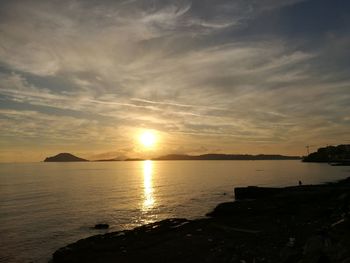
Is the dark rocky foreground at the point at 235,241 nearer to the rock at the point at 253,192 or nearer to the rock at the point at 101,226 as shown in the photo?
the rock at the point at 101,226

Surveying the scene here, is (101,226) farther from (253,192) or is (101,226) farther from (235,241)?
(253,192)

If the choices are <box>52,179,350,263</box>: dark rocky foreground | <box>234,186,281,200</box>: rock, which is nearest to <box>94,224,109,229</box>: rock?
<box>52,179,350,263</box>: dark rocky foreground

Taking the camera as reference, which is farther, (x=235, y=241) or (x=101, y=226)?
(x=101, y=226)

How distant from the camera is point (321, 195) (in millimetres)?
59156

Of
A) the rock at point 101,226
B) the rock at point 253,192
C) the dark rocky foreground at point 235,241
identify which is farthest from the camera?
the rock at point 253,192

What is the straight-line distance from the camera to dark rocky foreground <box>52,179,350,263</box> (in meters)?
20.6

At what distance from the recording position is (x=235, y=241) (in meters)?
29.5

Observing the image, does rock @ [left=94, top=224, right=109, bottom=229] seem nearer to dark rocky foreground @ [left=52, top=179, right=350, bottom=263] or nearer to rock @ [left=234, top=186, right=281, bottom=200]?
dark rocky foreground @ [left=52, top=179, right=350, bottom=263]

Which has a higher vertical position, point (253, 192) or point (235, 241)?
point (253, 192)

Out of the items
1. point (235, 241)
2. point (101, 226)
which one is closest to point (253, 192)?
point (101, 226)

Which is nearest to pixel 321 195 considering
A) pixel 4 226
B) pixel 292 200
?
pixel 292 200

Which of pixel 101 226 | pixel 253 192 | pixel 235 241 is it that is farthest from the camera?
pixel 253 192

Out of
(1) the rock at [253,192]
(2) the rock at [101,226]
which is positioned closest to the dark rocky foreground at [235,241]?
(2) the rock at [101,226]

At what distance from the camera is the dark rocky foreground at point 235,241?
20.6 metres
